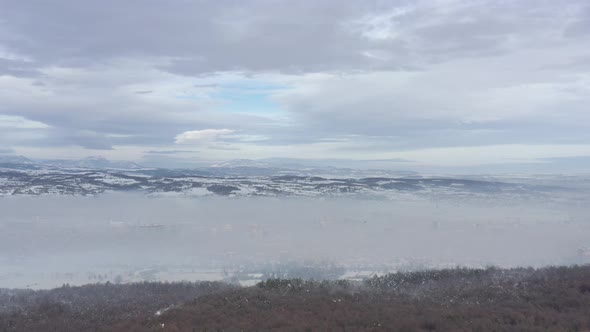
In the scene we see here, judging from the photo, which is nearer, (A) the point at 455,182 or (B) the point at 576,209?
(B) the point at 576,209

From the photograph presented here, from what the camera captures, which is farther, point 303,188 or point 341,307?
point 303,188

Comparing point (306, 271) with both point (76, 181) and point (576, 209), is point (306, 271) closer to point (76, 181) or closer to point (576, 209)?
point (576, 209)

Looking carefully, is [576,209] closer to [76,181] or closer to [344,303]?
[344,303]

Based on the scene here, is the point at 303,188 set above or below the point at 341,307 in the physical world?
above

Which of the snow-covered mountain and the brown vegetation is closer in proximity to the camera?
the brown vegetation

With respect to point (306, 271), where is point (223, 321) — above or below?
above

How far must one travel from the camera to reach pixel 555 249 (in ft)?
141

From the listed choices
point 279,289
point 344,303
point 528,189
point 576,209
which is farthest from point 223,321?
point 528,189

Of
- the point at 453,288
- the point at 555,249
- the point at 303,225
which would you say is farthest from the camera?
the point at 303,225

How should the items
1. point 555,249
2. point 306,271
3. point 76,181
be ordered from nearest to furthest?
point 306,271 < point 555,249 < point 76,181

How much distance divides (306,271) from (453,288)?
56.6 feet

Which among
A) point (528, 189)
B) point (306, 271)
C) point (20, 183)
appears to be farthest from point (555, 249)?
point (20, 183)

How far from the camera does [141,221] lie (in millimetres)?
59594

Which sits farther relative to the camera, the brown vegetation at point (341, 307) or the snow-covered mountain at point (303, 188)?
the snow-covered mountain at point (303, 188)
